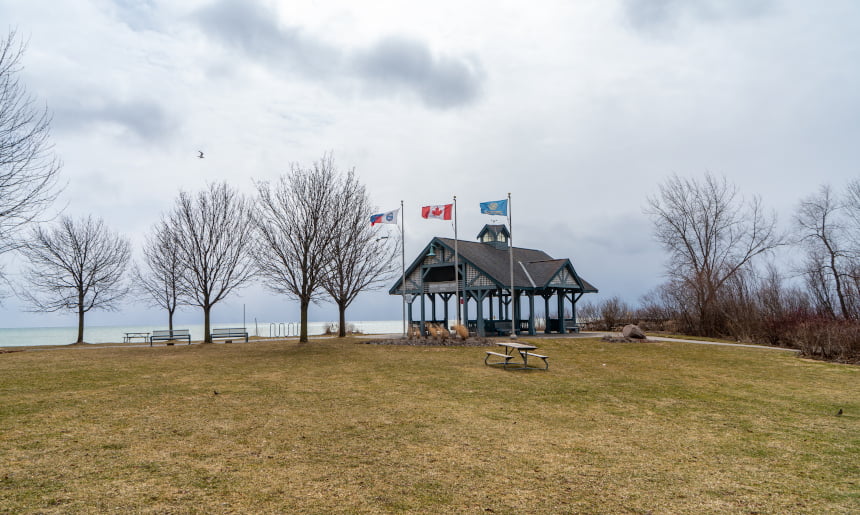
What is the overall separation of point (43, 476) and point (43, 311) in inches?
1420

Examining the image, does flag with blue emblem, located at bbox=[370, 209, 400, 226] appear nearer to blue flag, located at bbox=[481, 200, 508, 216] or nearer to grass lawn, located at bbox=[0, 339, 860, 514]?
blue flag, located at bbox=[481, 200, 508, 216]

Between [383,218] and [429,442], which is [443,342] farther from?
[429,442]

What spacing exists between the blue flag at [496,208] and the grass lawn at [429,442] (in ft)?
43.8

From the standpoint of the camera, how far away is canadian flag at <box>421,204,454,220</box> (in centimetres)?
2619

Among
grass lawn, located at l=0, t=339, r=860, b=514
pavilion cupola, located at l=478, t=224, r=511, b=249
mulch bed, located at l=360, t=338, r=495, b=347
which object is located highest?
pavilion cupola, located at l=478, t=224, r=511, b=249

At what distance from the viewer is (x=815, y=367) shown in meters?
16.3

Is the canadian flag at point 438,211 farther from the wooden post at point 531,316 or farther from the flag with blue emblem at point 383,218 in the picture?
the wooden post at point 531,316

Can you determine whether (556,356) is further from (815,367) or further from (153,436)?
(153,436)

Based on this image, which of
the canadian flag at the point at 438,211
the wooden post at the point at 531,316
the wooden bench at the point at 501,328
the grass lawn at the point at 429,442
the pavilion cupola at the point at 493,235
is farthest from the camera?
the pavilion cupola at the point at 493,235

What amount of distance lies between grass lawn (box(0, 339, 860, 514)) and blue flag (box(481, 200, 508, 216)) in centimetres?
1335

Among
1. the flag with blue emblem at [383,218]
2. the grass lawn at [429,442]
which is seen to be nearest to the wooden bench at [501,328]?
the flag with blue emblem at [383,218]

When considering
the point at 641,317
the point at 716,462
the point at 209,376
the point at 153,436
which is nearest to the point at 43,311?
the point at 209,376

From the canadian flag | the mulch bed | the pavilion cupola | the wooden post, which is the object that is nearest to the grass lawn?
the mulch bed

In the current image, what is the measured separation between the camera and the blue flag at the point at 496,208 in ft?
87.2
